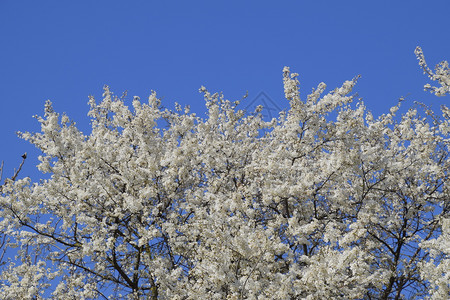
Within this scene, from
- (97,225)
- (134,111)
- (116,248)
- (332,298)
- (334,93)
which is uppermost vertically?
(134,111)

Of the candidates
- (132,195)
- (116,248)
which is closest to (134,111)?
(132,195)

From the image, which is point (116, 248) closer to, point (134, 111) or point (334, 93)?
point (134, 111)

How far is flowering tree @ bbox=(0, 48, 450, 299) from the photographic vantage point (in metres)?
9.33

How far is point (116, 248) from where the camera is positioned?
1049 cm

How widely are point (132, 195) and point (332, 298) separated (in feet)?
15.2

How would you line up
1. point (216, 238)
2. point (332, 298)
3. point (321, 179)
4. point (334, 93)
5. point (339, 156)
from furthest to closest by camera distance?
1. point (334, 93)
2. point (321, 179)
3. point (339, 156)
4. point (216, 238)
5. point (332, 298)

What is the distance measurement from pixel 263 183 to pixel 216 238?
2.21 metres

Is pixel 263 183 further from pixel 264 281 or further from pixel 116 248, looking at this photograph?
pixel 116 248

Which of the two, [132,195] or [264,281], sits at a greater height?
[132,195]

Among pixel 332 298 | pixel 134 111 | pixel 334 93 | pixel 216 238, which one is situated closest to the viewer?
pixel 332 298

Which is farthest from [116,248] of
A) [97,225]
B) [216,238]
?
[216,238]

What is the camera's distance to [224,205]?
9680mm

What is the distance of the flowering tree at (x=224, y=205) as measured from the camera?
9328mm

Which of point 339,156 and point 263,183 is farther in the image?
point 263,183
